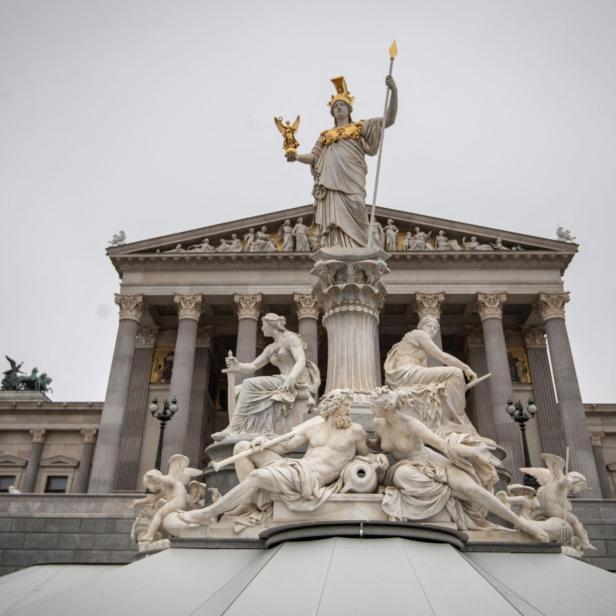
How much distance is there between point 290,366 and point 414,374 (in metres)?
2.36

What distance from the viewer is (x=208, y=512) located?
6629 mm

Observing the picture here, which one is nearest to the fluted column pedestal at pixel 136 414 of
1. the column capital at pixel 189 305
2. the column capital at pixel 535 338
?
the column capital at pixel 189 305

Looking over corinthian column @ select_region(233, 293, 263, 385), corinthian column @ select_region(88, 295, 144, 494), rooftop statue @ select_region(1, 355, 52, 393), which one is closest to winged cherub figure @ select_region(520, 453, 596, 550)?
corinthian column @ select_region(233, 293, 263, 385)

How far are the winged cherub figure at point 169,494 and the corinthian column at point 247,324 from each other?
85.3ft

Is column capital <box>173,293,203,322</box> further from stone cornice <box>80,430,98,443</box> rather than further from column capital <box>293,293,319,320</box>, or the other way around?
stone cornice <box>80,430,98,443</box>

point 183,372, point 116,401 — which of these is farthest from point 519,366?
point 116,401

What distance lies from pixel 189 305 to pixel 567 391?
2224 centimetres

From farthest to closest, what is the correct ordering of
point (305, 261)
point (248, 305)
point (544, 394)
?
point (544, 394) < point (305, 261) < point (248, 305)

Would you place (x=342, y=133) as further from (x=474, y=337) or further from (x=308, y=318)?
(x=474, y=337)

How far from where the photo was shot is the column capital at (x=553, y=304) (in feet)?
121

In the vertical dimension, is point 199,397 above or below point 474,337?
below

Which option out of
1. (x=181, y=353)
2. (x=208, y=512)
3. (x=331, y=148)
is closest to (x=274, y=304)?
(x=181, y=353)

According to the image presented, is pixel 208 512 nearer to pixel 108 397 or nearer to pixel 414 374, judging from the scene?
pixel 414 374

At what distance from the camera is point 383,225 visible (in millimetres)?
41031
